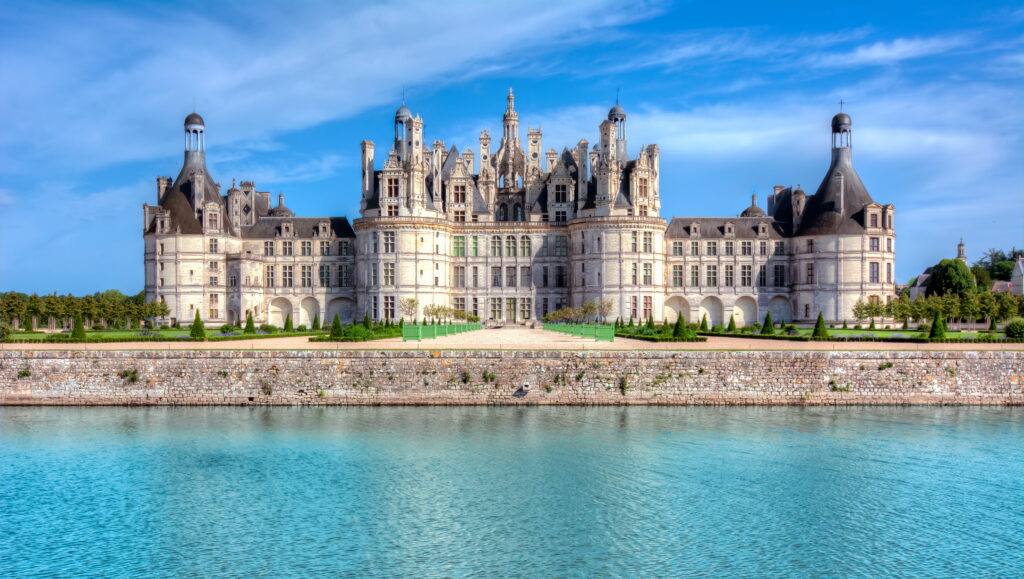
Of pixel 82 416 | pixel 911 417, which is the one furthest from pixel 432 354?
pixel 911 417

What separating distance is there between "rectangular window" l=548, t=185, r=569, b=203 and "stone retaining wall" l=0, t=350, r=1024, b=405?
41337 millimetres

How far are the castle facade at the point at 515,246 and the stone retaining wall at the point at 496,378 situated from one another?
114 feet

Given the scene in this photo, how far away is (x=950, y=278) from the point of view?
9400cm

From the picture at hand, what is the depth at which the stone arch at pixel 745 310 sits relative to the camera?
76.3m

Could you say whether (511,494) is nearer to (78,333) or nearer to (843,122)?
(78,333)

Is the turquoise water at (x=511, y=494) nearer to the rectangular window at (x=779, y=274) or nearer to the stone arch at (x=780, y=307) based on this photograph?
the stone arch at (x=780, y=307)

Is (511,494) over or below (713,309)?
below

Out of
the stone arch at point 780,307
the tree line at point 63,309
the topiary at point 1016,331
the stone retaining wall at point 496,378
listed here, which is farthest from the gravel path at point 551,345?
the stone arch at point 780,307

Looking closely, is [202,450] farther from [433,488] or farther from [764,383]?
[764,383]

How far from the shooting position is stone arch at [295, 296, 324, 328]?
76750mm

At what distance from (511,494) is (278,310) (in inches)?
2292

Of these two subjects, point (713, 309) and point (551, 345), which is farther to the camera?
point (713, 309)

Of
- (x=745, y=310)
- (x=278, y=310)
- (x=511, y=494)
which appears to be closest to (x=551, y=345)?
(x=511, y=494)

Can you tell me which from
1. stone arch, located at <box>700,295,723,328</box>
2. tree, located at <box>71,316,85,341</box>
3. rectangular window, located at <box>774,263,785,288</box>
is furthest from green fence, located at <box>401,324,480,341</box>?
rectangular window, located at <box>774,263,785,288</box>
